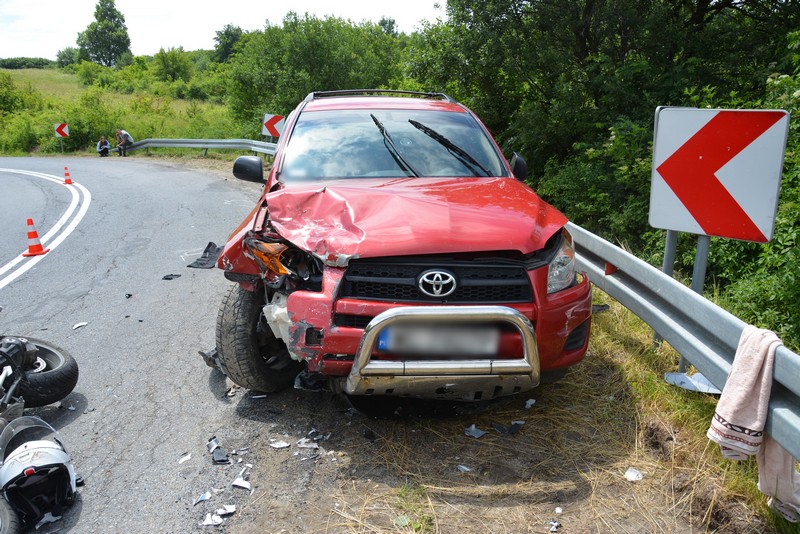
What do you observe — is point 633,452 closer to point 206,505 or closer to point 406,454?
point 406,454

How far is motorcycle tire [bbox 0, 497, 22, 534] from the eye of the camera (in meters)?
2.58

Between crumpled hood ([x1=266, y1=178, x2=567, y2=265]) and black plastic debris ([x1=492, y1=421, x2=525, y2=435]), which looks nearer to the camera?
crumpled hood ([x1=266, y1=178, x2=567, y2=265])

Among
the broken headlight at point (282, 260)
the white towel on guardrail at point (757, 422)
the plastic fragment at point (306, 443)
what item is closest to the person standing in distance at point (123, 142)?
the broken headlight at point (282, 260)

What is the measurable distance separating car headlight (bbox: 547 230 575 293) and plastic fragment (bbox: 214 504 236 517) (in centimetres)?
195

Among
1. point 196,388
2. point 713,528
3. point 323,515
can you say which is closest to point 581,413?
point 713,528

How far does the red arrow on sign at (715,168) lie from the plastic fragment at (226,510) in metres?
3.06

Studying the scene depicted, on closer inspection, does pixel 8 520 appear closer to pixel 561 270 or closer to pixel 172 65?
pixel 561 270

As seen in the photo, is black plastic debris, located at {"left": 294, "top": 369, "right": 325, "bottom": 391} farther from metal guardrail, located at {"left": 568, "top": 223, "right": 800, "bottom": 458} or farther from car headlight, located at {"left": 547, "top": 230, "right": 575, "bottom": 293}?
metal guardrail, located at {"left": 568, "top": 223, "right": 800, "bottom": 458}

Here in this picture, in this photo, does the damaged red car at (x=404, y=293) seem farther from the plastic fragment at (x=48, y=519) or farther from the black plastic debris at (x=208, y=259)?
the black plastic debris at (x=208, y=259)

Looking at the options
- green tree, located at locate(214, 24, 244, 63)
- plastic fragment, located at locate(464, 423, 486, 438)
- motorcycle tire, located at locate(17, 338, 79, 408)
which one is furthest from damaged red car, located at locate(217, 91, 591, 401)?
green tree, located at locate(214, 24, 244, 63)

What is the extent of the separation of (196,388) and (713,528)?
3186mm

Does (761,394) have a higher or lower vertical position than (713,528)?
higher

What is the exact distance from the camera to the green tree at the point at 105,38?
92.1 metres

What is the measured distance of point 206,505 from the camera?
296cm
